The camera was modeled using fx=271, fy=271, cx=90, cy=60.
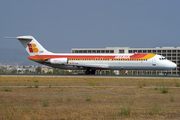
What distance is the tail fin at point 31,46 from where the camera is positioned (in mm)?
50781

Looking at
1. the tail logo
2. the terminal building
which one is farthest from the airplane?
the terminal building

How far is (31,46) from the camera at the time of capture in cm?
5103

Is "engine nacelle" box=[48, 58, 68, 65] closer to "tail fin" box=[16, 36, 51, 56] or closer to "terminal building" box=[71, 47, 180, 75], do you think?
"tail fin" box=[16, 36, 51, 56]

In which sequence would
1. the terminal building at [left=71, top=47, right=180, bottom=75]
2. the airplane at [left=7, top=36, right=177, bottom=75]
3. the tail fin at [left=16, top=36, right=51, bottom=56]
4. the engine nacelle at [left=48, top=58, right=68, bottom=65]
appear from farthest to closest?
1. the terminal building at [left=71, top=47, right=180, bottom=75]
2. the tail fin at [left=16, top=36, right=51, bottom=56]
3. the engine nacelle at [left=48, top=58, right=68, bottom=65]
4. the airplane at [left=7, top=36, right=177, bottom=75]

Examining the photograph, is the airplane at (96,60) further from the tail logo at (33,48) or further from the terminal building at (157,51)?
the terminal building at (157,51)

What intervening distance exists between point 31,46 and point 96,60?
1275 cm

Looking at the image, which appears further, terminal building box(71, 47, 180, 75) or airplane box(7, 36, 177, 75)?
terminal building box(71, 47, 180, 75)

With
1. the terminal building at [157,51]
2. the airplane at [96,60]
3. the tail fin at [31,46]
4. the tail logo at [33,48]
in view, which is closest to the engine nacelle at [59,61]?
the airplane at [96,60]

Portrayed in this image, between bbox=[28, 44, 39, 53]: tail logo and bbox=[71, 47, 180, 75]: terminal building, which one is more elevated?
bbox=[71, 47, 180, 75]: terminal building

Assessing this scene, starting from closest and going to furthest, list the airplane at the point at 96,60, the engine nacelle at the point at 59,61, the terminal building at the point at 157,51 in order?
1. the airplane at the point at 96,60
2. the engine nacelle at the point at 59,61
3. the terminal building at the point at 157,51

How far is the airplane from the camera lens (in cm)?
4691

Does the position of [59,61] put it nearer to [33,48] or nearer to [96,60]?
[33,48]

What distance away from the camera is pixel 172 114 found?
12109mm

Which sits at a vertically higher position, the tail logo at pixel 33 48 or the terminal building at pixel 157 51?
the terminal building at pixel 157 51
